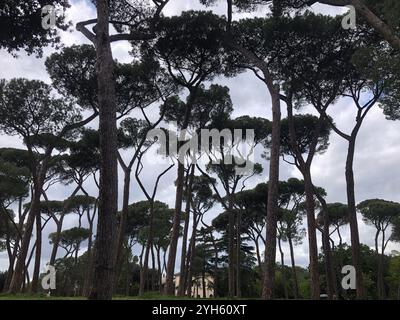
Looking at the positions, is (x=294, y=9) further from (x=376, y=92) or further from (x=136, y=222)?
(x=136, y=222)

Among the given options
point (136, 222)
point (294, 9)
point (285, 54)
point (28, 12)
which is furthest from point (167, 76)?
point (136, 222)

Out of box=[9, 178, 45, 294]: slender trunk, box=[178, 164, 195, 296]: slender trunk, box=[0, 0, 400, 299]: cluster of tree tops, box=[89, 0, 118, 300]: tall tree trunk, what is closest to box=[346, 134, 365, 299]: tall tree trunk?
box=[0, 0, 400, 299]: cluster of tree tops

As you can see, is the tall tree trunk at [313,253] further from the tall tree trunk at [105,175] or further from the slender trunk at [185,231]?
the tall tree trunk at [105,175]

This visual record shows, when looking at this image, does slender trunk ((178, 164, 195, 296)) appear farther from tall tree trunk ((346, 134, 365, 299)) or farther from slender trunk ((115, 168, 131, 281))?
tall tree trunk ((346, 134, 365, 299))

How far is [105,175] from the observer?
25.0 ft

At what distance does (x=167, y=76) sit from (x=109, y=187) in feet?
41.4

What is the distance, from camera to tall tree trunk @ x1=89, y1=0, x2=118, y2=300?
6969 mm

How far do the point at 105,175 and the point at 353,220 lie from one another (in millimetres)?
10269

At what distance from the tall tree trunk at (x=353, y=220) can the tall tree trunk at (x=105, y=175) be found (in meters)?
9.45

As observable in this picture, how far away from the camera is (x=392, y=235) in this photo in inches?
1319

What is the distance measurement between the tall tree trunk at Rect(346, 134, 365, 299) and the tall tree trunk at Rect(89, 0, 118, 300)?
31.0ft

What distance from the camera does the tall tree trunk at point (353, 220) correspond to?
45.6 feet

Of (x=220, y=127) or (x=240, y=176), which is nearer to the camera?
(x=220, y=127)

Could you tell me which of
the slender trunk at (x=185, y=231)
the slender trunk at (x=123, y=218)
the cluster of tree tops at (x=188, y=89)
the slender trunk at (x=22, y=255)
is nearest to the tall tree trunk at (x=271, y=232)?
the cluster of tree tops at (x=188, y=89)
